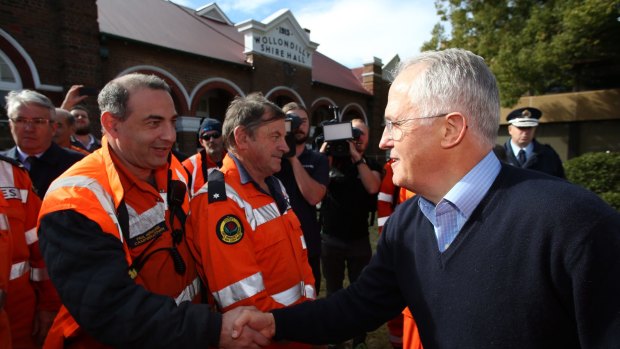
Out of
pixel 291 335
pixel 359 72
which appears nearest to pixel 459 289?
pixel 291 335

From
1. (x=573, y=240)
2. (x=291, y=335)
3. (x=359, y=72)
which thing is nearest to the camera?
(x=573, y=240)

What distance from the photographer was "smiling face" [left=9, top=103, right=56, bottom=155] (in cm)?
318

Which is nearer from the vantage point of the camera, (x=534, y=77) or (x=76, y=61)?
(x=76, y=61)

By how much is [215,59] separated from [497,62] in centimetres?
881

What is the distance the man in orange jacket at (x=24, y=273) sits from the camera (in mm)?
2312

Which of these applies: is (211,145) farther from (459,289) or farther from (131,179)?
(459,289)

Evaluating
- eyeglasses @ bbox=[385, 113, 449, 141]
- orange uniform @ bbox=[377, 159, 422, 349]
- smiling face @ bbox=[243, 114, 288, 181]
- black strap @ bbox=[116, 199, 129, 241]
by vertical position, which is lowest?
orange uniform @ bbox=[377, 159, 422, 349]

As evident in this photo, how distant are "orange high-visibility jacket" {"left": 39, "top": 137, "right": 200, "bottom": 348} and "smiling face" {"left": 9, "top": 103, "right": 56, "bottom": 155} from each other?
176cm

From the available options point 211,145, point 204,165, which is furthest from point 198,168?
point 211,145

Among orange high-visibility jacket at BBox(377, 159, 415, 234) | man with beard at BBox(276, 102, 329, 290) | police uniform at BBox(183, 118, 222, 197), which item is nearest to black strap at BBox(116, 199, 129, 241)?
police uniform at BBox(183, 118, 222, 197)

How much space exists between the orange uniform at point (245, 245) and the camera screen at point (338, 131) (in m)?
1.70

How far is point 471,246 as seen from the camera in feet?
4.11

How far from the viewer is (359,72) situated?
23578 millimetres

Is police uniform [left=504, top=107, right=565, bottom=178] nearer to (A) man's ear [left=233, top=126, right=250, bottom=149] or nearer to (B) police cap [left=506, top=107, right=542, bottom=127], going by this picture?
(B) police cap [left=506, top=107, right=542, bottom=127]
